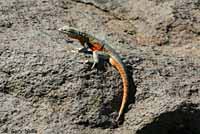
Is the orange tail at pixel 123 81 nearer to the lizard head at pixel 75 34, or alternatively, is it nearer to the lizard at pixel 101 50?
the lizard at pixel 101 50

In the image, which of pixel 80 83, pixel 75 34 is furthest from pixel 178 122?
pixel 75 34

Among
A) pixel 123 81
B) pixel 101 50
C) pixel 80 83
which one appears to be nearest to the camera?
pixel 80 83

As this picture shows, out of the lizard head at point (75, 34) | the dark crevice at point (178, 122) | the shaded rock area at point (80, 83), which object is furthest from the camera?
the lizard head at point (75, 34)

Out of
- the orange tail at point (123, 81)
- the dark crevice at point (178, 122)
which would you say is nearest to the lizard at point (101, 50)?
the orange tail at point (123, 81)

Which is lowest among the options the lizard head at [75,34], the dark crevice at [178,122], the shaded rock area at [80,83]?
the dark crevice at [178,122]

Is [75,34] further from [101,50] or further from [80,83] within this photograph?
[80,83]

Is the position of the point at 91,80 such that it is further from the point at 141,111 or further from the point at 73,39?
the point at 73,39
